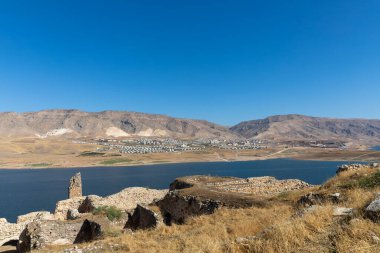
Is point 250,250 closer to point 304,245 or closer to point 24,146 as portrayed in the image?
point 304,245

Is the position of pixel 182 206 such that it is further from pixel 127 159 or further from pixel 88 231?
pixel 127 159

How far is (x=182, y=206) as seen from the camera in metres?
18.9

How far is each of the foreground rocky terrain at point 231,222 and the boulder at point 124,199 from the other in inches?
3.3

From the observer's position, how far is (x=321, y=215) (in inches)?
298

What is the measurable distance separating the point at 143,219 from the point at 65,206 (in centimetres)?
1485

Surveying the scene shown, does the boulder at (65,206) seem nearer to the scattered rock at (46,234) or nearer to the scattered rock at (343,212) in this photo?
the scattered rock at (46,234)

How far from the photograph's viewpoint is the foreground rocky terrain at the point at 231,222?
6469 mm

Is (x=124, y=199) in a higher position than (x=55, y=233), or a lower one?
lower

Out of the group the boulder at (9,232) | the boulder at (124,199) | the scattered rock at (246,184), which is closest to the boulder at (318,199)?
the scattered rock at (246,184)

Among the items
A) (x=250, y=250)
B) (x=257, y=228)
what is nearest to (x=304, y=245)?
(x=250, y=250)

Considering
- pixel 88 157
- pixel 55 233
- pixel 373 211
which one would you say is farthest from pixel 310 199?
pixel 88 157

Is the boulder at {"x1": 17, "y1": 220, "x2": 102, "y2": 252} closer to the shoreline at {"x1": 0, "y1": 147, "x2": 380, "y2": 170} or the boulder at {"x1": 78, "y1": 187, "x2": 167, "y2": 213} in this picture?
the boulder at {"x1": 78, "y1": 187, "x2": 167, "y2": 213}

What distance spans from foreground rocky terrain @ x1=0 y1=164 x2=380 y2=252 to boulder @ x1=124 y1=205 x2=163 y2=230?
0.05m

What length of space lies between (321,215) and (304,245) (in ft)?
5.41
